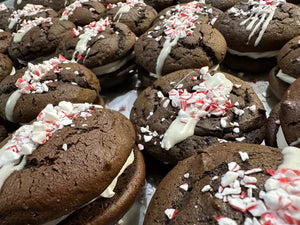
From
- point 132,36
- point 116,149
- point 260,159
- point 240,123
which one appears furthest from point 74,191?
point 132,36

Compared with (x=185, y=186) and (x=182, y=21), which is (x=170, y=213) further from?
(x=182, y=21)

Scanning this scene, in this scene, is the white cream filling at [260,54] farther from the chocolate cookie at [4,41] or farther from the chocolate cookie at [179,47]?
the chocolate cookie at [4,41]

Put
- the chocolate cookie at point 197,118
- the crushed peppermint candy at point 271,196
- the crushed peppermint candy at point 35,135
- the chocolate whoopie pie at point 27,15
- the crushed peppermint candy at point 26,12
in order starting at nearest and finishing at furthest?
the crushed peppermint candy at point 271,196 < the crushed peppermint candy at point 35,135 < the chocolate cookie at point 197,118 < the chocolate whoopie pie at point 27,15 < the crushed peppermint candy at point 26,12

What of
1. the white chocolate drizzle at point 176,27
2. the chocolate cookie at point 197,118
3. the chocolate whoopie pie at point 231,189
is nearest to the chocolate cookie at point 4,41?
the white chocolate drizzle at point 176,27

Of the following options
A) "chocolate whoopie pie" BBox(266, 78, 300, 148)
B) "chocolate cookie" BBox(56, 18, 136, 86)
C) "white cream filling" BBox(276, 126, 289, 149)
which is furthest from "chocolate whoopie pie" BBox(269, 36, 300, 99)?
"chocolate cookie" BBox(56, 18, 136, 86)

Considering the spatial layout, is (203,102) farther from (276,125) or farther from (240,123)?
(276,125)

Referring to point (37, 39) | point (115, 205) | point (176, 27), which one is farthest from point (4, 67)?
point (115, 205)
